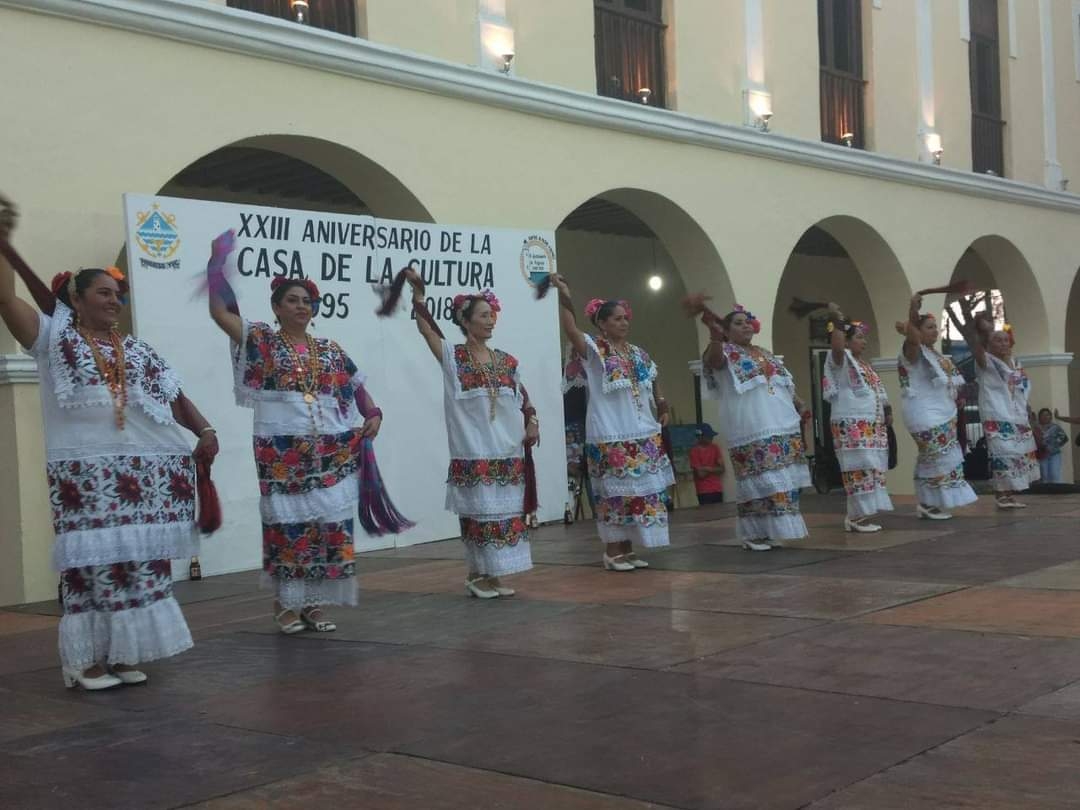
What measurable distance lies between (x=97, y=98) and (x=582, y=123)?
4.51m

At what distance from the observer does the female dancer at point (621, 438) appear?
740 centimetres

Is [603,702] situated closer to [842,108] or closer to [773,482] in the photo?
[773,482]

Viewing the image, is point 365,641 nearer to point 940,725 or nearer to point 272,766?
point 272,766

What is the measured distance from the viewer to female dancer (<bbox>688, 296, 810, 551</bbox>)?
26.8ft

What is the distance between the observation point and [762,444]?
8172 millimetres

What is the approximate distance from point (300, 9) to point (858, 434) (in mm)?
5056

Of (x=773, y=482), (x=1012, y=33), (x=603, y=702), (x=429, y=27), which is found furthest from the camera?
(x=1012, y=33)

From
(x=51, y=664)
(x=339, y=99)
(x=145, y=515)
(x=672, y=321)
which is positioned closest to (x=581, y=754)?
(x=145, y=515)

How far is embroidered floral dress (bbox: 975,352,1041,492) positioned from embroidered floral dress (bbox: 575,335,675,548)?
4209 mm

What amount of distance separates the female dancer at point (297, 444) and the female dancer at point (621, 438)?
1934mm

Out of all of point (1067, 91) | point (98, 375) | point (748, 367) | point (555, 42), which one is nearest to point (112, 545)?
point (98, 375)

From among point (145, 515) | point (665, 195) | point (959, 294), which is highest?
point (665, 195)

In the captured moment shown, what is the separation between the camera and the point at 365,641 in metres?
5.54

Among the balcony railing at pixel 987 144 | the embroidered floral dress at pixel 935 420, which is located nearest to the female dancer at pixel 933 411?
the embroidered floral dress at pixel 935 420
